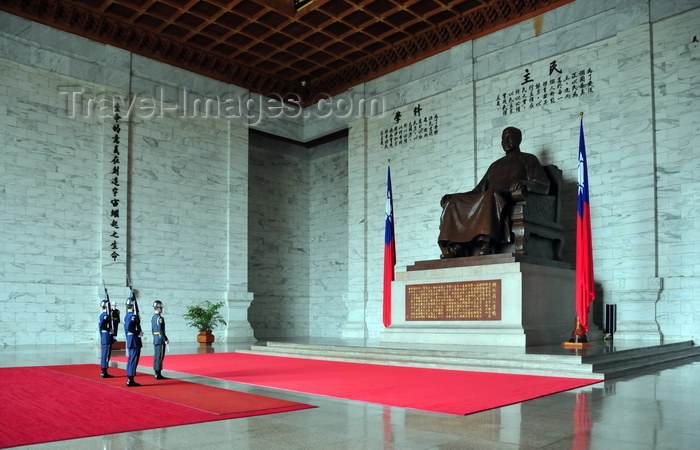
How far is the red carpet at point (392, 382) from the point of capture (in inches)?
155

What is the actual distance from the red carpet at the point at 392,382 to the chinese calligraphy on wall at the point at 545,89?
5.19 metres

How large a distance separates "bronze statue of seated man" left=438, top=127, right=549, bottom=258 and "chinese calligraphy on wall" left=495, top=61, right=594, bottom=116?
1.30 metres

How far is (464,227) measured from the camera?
24.8ft

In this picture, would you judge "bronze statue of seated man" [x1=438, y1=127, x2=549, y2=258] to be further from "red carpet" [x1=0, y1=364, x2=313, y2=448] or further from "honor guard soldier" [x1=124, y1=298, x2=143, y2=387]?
"honor guard soldier" [x1=124, y1=298, x2=143, y2=387]

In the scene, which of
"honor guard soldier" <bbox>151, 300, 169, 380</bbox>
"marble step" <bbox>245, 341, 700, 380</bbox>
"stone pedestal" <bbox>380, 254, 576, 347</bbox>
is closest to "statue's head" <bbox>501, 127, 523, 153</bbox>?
"stone pedestal" <bbox>380, 254, 576, 347</bbox>

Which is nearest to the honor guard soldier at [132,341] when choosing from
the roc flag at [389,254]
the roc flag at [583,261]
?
the roc flag at [583,261]

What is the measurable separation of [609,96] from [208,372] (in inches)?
256

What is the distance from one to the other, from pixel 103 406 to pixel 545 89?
308 inches

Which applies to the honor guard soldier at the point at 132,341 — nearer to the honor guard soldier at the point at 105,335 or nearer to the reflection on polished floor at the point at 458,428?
the honor guard soldier at the point at 105,335

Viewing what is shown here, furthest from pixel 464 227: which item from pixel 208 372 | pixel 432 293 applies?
pixel 208 372

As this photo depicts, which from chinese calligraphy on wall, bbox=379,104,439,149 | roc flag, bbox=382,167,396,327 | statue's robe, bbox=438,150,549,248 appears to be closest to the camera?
statue's robe, bbox=438,150,549,248

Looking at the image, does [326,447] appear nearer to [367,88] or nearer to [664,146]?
[664,146]

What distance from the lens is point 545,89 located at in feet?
30.8

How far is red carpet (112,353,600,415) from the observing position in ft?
12.9
